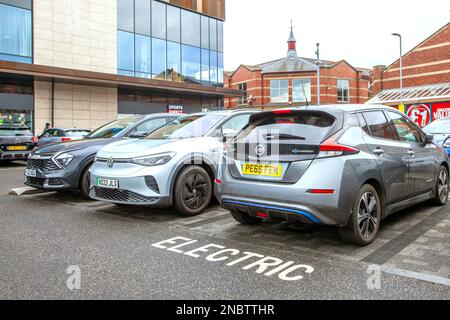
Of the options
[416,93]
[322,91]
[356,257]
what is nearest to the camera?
[356,257]

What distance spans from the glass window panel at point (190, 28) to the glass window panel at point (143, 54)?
3252 millimetres

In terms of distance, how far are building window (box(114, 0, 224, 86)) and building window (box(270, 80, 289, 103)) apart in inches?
904

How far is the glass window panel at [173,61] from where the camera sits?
28.6 meters

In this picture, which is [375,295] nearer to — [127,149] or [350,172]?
[350,172]

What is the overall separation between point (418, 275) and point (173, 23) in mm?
28303

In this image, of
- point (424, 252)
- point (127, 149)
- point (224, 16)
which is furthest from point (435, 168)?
point (224, 16)

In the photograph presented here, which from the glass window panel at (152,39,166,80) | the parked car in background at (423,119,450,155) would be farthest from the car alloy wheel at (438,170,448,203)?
the glass window panel at (152,39,166,80)

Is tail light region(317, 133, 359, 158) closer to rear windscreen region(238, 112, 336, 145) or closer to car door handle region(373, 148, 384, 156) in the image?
rear windscreen region(238, 112, 336, 145)

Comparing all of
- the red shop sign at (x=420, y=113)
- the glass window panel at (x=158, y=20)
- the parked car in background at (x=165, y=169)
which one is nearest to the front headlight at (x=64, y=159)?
the parked car in background at (x=165, y=169)

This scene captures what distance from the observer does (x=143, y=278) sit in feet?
11.3

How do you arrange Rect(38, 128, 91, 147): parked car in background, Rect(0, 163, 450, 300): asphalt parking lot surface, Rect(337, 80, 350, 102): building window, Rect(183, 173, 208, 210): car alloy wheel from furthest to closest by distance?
Rect(337, 80, 350, 102): building window < Rect(38, 128, 91, 147): parked car in background < Rect(183, 173, 208, 210): car alloy wheel < Rect(0, 163, 450, 300): asphalt parking lot surface

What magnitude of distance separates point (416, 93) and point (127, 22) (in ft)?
82.6

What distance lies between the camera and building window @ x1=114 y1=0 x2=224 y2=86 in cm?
2694
